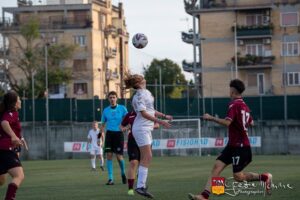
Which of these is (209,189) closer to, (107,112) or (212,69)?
(107,112)

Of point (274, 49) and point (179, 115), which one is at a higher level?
point (274, 49)

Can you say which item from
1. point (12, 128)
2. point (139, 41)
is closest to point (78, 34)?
point (139, 41)

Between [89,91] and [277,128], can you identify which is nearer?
[277,128]

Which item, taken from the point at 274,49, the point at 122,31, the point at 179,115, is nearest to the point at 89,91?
the point at 122,31

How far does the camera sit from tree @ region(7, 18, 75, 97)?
79.9 m

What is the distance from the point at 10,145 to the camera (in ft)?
50.9

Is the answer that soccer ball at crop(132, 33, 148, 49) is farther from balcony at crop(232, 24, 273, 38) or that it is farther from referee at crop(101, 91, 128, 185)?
balcony at crop(232, 24, 273, 38)

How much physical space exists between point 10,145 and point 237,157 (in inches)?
149

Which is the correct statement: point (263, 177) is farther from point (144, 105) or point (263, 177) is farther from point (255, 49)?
point (255, 49)

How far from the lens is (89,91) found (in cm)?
9125

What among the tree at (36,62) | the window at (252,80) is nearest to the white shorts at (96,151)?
the tree at (36,62)

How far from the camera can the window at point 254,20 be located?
7850 cm

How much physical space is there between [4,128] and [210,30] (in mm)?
64718

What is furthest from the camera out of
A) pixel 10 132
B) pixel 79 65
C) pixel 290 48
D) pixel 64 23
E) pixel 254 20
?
pixel 64 23
